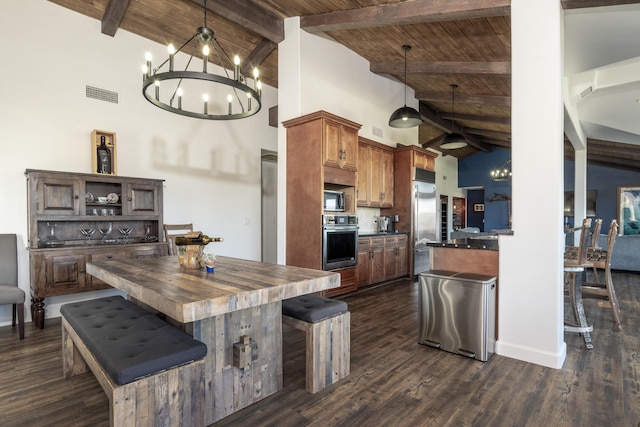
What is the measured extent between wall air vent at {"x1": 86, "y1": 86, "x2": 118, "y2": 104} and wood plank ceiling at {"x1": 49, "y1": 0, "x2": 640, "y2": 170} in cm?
75

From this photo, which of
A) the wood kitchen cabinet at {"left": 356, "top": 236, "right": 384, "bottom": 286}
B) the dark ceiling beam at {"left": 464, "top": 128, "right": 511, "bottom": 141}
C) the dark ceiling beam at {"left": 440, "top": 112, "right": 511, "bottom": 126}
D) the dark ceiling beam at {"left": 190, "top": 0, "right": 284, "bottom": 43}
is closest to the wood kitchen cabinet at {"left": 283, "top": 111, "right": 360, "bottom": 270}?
the wood kitchen cabinet at {"left": 356, "top": 236, "right": 384, "bottom": 286}

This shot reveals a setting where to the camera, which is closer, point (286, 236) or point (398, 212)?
point (286, 236)

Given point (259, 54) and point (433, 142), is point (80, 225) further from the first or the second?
point (433, 142)

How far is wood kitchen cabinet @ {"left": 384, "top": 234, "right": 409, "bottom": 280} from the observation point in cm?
559

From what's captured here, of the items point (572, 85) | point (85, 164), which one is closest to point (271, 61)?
point (85, 164)

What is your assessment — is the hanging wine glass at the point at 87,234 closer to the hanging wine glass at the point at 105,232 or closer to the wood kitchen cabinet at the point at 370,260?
the hanging wine glass at the point at 105,232

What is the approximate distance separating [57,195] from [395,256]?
189 inches

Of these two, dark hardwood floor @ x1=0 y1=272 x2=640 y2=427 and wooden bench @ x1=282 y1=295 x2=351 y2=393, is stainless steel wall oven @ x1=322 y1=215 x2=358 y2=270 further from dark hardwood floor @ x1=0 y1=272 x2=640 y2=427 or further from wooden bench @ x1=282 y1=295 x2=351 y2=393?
wooden bench @ x1=282 y1=295 x2=351 y2=393

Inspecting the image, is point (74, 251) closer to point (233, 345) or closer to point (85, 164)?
point (85, 164)

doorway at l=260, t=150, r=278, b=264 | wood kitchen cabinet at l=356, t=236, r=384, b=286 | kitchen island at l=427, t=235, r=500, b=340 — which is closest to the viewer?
kitchen island at l=427, t=235, r=500, b=340

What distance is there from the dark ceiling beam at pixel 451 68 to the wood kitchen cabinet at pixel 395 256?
2756mm

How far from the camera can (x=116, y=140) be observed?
436 cm

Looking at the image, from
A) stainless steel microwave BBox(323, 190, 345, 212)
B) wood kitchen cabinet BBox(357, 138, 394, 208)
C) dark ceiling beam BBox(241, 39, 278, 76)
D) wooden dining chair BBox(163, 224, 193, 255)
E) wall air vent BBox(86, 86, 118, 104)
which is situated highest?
dark ceiling beam BBox(241, 39, 278, 76)

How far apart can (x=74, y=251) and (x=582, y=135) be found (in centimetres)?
878
